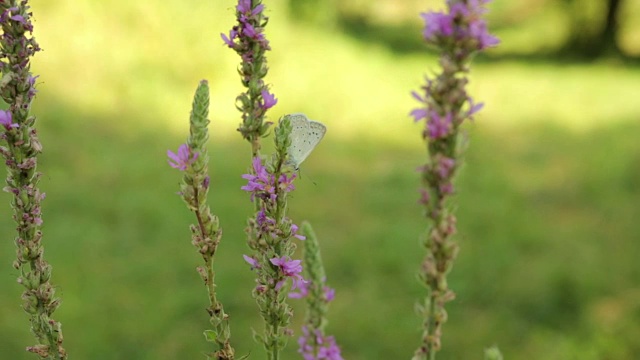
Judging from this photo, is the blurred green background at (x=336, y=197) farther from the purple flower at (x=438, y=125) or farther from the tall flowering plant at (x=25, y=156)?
the purple flower at (x=438, y=125)

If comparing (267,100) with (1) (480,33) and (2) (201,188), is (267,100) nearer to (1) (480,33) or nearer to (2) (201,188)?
(2) (201,188)

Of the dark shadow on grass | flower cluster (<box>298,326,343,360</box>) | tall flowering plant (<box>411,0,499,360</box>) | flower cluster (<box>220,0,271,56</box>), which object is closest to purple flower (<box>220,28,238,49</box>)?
flower cluster (<box>220,0,271,56</box>)

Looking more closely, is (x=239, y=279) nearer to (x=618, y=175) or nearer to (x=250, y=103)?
(x=618, y=175)

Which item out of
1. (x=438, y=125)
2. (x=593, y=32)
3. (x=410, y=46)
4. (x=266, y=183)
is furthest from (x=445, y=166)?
(x=593, y=32)

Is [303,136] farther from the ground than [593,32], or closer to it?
closer to it

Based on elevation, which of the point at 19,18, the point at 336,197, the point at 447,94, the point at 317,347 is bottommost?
the point at 317,347

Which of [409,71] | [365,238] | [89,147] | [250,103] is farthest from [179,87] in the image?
[250,103]
